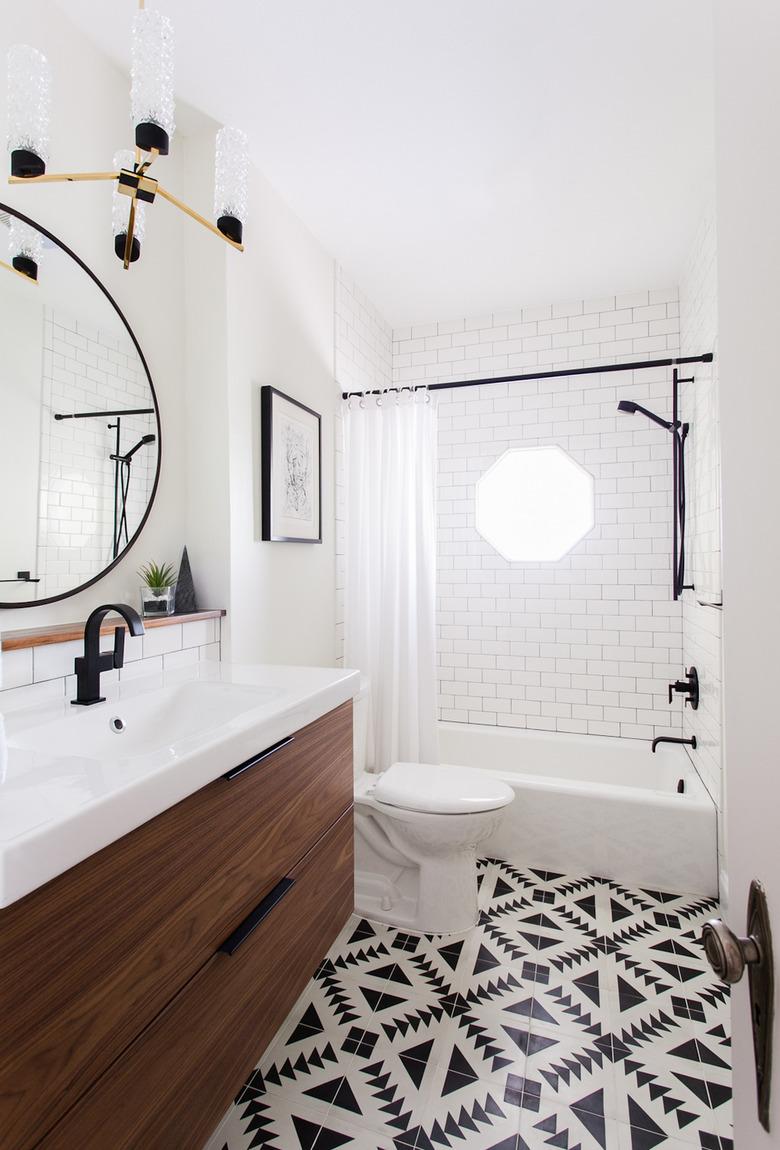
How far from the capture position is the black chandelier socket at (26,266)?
4.57 feet

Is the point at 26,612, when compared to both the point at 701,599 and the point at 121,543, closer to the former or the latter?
the point at 121,543

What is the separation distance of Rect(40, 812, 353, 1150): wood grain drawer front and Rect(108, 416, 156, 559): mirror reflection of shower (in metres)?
0.99

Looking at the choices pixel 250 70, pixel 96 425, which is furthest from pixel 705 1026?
pixel 250 70

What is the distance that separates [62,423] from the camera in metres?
1.51

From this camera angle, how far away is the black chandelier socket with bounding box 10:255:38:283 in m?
1.39

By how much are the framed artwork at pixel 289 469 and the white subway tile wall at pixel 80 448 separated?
20.1 inches

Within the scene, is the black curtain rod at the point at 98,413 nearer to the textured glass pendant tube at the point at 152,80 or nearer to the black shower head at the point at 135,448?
the black shower head at the point at 135,448

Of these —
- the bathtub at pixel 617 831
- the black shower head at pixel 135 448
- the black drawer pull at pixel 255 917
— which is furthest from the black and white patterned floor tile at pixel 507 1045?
the black shower head at pixel 135 448

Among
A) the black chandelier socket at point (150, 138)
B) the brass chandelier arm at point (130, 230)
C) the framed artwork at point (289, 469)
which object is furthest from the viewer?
the framed artwork at point (289, 469)

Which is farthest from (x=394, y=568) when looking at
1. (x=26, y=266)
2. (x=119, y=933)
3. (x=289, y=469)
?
(x=119, y=933)

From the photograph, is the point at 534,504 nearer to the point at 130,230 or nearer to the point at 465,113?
the point at 465,113

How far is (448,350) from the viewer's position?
3.60 meters

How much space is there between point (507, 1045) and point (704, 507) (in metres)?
2.07

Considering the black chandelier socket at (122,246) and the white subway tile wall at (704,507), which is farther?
the white subway tile wall at (704,507)
